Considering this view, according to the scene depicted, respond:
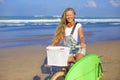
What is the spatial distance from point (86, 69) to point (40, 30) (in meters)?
7.36

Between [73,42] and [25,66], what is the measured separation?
3292mm

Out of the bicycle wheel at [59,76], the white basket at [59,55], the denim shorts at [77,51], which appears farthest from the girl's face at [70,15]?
the bicycle wheel at [59,76]

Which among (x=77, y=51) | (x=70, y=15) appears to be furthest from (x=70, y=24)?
(x=77, y=51)

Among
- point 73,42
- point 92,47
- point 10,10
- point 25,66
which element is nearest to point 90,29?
point 92,47

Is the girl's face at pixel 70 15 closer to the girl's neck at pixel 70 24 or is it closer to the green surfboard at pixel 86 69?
the girl's neck at pixel 70 24

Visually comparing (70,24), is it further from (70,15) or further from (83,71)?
(83,71)

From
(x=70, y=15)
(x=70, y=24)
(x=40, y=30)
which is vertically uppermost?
(x=70, y=15)

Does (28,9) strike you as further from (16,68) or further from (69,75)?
(69,75)

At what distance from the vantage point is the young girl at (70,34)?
16.6 ft

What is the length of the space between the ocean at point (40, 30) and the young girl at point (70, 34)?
5.25m

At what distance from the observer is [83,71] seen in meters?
4.96

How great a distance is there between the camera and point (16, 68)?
8000 mm

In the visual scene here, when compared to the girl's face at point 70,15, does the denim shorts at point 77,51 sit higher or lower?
lower

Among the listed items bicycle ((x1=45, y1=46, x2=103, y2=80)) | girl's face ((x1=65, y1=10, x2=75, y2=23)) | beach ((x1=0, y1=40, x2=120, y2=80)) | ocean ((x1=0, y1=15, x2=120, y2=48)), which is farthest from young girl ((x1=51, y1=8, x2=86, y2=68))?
ocean ((x1=0, y1=15, x2=120, y2=48))
